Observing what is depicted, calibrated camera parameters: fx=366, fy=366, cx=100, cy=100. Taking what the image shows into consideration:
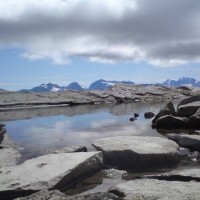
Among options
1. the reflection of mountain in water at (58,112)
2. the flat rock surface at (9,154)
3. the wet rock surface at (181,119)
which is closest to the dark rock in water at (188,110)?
the wet rock surface at (181,119)

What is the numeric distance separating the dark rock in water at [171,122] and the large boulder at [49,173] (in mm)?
7102

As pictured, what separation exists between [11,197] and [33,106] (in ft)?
83.7

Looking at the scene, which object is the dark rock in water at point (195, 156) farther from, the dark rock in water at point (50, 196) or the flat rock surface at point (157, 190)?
the dark rock in water at point (50, 196)

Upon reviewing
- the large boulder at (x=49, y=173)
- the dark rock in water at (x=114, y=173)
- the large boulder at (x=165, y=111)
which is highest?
the large boulder at (x=165, y=111)

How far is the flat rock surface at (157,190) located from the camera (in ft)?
17.5

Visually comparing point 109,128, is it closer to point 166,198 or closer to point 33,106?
point 166,198

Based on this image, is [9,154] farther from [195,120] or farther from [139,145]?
[195,120]

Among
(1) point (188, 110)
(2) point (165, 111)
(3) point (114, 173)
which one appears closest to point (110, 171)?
(3) point (114, 173)

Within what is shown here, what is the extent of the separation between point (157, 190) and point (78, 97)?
31947 mm

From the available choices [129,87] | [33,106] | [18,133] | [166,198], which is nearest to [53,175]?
[166,198]

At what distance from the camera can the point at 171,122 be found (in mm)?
14641

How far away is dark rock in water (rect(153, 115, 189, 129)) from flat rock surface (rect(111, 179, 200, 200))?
8.56m

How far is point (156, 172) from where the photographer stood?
7.87 m

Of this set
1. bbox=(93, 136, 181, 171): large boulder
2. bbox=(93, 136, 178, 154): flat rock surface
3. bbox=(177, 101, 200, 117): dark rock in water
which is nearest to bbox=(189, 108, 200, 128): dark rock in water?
bbox=(177, 101, 200, 117): dark rock in water
